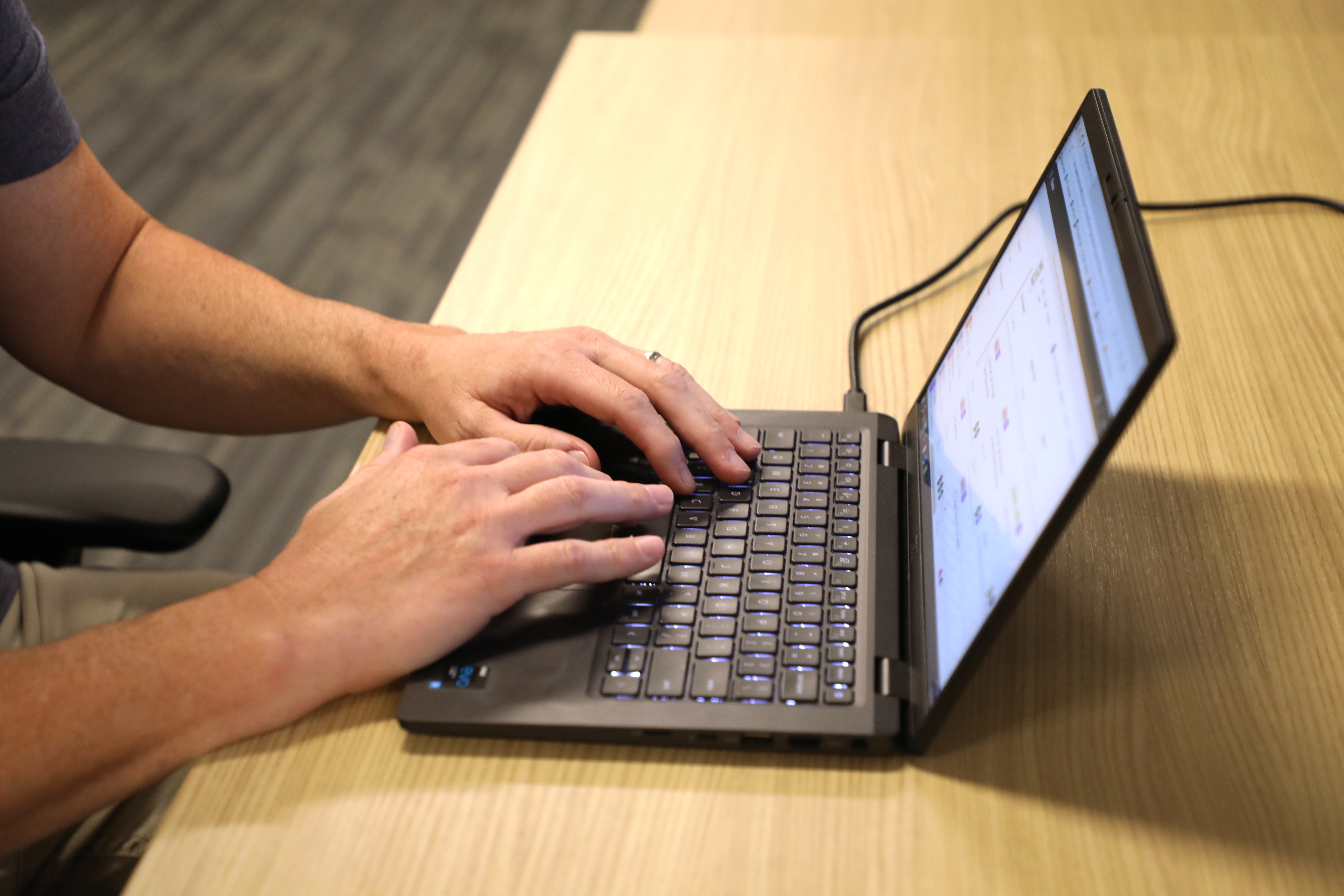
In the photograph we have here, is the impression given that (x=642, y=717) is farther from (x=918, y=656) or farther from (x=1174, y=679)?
(x=1174, y=679)

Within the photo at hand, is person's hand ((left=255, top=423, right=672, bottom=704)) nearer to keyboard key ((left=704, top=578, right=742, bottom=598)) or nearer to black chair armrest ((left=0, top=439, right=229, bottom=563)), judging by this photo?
keyboard key ((left=704, top=578, right=742, bottom=598))

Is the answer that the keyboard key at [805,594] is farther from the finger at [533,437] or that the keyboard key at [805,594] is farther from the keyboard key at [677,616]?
the finger at [533,437]

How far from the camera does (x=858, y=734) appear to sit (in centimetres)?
50

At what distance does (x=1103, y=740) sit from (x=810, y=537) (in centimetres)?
21

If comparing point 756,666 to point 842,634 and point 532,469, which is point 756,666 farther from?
point 532,469

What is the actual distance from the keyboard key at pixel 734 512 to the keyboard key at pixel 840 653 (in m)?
0.12

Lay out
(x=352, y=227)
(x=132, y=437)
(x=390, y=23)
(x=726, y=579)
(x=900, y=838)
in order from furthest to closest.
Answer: (x=390, y=23)
(x=352, y=227)
(x=132, y=437)
(x=726, y=579)
(x=900, y=838)

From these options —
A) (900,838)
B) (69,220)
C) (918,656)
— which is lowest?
(900,838)

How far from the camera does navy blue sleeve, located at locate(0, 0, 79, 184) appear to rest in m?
0.74

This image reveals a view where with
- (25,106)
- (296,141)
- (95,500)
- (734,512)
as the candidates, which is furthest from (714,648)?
(296,141)

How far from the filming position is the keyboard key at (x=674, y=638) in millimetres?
549

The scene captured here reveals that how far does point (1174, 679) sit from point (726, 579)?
27 cm

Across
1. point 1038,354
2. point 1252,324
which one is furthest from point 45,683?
point 1252,324

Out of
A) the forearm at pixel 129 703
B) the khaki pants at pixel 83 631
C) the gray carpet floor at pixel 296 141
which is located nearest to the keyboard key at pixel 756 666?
the forearm at pixel 129 703
